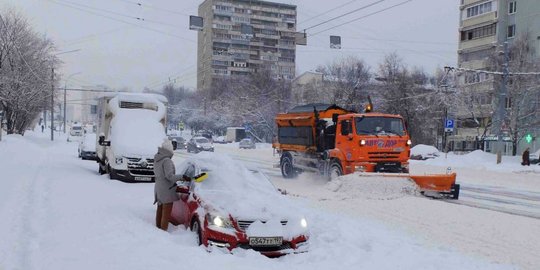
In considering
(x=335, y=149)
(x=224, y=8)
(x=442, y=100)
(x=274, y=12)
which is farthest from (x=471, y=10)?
(x=335, y=149)

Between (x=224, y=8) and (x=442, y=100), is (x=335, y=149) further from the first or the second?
(x=224, y=8)

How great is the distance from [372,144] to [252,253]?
9820 mm

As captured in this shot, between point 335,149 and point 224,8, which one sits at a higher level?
point 224,8

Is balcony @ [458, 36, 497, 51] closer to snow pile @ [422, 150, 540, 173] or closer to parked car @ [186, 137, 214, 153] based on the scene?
snow pile @ [422, 150, 540, 173]

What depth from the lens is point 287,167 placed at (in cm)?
2136

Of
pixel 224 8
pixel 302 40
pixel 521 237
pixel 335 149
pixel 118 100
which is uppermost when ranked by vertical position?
pixel 224 8

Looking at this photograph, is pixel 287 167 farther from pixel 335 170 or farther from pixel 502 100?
pixel 502 100

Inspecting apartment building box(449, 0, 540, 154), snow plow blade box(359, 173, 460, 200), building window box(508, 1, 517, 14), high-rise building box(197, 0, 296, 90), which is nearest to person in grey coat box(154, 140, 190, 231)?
snow plow blade box(359, 173, 460, 200)

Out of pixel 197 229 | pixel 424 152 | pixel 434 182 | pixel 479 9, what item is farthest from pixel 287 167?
pixel 479 9

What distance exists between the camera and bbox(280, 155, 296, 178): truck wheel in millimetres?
20991

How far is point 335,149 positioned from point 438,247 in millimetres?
8831

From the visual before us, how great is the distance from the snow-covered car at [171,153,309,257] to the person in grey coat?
0.17m

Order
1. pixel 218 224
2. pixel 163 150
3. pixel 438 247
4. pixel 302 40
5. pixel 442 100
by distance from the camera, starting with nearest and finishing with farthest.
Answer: pixel 218 224
pixel 438 247
pixel 163 150
pixel 302 40
pixel 442 100

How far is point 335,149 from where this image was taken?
55.9ft
